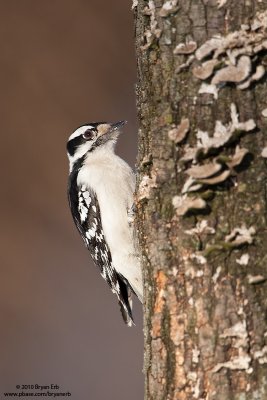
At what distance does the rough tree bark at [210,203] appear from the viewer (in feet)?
5.65

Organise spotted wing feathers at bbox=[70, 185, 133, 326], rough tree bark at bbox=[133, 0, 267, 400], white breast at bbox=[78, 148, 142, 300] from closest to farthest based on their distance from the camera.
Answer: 1. rough tree bark at bbox=[133, 0, 267, 400]
2. white breast at bbox=[78, 148, 142, 300]
3. spotted wing feathers at bbox=[70, 185, 133, 326]

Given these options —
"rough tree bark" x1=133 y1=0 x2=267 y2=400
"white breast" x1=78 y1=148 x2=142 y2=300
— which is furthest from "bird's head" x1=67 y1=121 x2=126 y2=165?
"rough tree bark" x1=133 y1=0 x2=267 y2=400

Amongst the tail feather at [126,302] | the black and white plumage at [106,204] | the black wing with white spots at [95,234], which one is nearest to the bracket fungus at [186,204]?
the black and white plumage at [106,204]

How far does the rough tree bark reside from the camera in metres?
1.72

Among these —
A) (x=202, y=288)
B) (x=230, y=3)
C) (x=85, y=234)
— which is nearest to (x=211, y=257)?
(x=202, y=288)

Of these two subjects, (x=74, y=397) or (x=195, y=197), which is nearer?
(x=195, y=197)

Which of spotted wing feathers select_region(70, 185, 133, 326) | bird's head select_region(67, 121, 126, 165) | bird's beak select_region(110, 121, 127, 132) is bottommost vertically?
spotted wing feathers select_region(70, 185, 133, 326)

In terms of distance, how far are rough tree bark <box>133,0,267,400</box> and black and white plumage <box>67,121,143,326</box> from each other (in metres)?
1.62

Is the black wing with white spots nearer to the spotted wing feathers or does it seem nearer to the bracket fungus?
the spotted wing feathers

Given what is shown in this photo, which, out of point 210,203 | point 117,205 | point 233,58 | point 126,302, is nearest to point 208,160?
point 210,203

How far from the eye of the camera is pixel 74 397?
4387mm

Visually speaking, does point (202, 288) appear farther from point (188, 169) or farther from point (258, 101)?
point (258, 101)

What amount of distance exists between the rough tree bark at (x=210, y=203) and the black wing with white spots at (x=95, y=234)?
1835mm

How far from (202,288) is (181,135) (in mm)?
412
